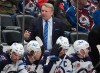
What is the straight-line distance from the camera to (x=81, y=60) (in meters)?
7.82

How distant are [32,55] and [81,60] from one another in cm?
82

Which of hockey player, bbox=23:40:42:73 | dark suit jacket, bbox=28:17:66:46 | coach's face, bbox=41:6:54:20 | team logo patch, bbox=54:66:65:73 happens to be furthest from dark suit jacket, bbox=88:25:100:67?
hockey player, bbox=23:40:42:73

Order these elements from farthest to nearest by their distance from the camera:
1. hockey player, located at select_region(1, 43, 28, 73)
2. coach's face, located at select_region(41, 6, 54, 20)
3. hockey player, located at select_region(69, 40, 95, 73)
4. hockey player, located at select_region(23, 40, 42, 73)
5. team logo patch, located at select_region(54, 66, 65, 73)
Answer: coach's face, located at select_region(41, 6, 54, 20) → hockey player, located at select_region(69, 40, 95, 73) → hockey player, located at select_region(23, 40, 42, 73) → team logo patch, located at select_region(54, 66, 65, 73) → hockey player, located at select_region(1, 43, 28, 73)

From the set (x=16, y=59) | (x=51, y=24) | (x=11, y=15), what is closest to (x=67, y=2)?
(x=11, y=15)

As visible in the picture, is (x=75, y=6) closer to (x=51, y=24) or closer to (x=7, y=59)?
(x=51, y=24)

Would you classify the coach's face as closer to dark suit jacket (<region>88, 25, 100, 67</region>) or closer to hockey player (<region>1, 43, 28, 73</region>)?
dark suit jacket (<region>88, 25, 100, 67</region>)

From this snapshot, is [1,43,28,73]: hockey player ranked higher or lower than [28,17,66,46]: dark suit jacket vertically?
lower

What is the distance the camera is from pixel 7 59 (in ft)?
23.9

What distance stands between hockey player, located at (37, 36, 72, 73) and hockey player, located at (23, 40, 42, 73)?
15 cm

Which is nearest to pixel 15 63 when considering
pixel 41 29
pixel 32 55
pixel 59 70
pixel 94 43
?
pixel 32 55

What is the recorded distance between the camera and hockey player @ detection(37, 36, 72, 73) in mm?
7531

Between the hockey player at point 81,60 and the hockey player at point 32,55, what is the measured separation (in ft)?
1.85

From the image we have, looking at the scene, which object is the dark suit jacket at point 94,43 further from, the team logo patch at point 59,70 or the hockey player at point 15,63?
the hockey player at point 15,63

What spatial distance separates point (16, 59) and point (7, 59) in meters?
0.14
